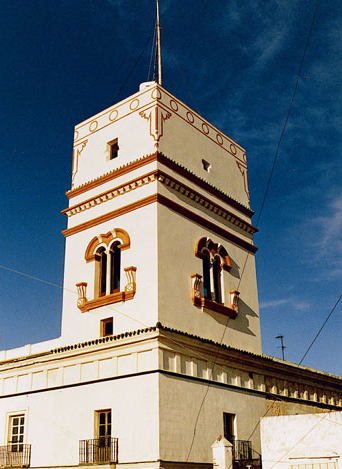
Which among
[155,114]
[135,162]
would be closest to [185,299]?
[135,162]

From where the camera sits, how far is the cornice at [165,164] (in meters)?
22.0

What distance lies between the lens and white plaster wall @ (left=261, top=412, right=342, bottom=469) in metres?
15.9

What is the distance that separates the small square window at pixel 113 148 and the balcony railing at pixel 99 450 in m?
11.4

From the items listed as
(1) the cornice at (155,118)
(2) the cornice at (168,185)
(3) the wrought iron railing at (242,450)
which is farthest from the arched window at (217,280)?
(1) the cornice at (155,118)

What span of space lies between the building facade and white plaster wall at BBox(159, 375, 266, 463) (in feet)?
0.18

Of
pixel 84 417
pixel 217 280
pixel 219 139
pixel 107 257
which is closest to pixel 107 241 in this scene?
pixel 107 257

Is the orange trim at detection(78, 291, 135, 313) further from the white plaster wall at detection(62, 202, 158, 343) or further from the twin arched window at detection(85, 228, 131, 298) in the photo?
the twin arched window at detection(85, 228, 131, 298)

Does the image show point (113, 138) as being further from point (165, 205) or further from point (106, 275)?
point (106, 275)

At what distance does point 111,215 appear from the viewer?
2236cm

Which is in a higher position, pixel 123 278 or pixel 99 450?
pixel 123 278

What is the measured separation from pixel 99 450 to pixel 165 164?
10.6m

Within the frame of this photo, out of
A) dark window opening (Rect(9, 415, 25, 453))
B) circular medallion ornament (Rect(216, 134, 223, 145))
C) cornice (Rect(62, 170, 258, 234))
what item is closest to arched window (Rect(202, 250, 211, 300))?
cornice (Rect(62, 170, 258, 234))

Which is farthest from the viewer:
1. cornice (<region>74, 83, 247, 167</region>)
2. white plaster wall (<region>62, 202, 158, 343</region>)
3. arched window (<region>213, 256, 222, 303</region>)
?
cornice (<region>74, 83, 247, 167</region>)

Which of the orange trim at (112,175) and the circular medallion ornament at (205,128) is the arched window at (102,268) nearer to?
the orange trim at (112,175)
